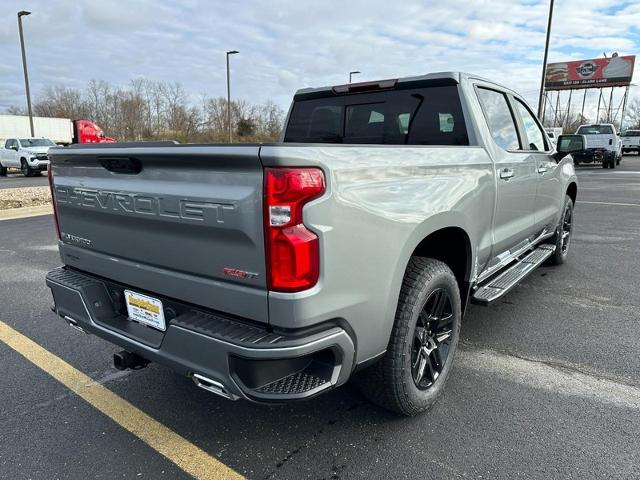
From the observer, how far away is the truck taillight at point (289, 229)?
179 cm

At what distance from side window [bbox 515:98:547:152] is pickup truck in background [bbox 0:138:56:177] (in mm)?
20696

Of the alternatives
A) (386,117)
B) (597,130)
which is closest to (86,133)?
(597,130)

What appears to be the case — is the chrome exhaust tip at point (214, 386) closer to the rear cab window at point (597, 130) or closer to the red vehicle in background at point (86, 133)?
the rear cab window at point (597, 130)

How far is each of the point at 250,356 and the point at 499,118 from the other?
2.92m

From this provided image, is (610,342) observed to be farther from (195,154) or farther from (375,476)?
(195,154)

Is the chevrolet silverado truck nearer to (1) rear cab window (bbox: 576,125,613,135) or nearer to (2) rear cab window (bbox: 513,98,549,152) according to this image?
(2) rear cab window (bbox: 513,98,549,152)

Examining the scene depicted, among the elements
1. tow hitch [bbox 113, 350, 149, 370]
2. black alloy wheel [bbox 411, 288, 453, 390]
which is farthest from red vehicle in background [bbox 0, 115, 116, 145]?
black alloy wheel [bbox 411, 288, 453, 390]

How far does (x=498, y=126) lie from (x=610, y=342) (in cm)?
186

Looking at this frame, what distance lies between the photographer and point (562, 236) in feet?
18.7

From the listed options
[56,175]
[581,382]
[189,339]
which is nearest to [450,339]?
[581,382]

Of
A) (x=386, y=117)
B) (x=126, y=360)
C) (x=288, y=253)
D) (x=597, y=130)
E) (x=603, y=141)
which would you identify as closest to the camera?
(x=288, y=253)

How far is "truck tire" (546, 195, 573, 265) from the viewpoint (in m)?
5.50

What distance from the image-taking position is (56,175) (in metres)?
2.82

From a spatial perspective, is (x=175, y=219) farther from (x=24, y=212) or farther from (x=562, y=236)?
(x=24, y=212)
